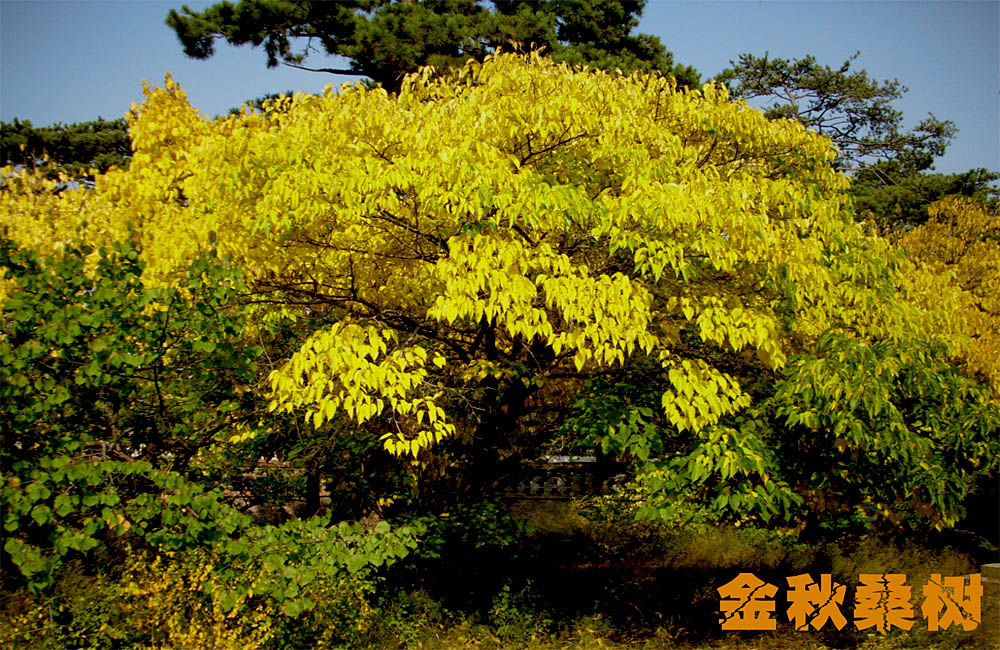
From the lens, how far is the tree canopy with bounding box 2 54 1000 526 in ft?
14.6

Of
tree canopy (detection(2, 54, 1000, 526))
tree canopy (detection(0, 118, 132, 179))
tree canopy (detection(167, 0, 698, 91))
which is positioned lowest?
tree canopy (detection(2, 54, 1000, 526))

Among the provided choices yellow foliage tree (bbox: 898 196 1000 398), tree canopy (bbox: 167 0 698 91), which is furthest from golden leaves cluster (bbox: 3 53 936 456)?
tree canopy (bbox: 167 0 698 91)

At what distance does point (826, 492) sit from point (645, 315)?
4568 millimetres

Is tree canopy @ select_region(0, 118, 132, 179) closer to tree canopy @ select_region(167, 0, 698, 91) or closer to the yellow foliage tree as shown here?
tree canopy @ select_region(167, 0, 698, 91)

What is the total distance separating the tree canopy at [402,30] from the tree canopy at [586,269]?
6.93 metres

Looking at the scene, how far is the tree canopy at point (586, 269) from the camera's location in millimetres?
4453

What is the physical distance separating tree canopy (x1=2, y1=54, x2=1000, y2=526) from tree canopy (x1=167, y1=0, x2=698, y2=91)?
6932 mm

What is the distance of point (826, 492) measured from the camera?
7.83 metres

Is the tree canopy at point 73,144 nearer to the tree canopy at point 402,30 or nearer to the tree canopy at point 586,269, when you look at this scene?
the tree canopy at point 402,30

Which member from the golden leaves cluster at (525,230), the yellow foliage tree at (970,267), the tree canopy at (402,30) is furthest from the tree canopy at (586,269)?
the tree canopy at (402,30)

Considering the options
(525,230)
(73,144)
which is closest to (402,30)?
(73,144)

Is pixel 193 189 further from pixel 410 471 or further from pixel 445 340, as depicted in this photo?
pixel 410 471

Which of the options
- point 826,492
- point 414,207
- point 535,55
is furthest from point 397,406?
point 826,492

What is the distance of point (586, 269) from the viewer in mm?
4539
